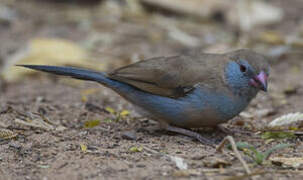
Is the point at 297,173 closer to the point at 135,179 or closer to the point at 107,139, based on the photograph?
the point at 135,179

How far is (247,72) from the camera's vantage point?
13.4 ft

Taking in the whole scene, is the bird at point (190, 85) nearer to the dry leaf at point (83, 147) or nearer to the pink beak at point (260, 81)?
the pink beak at point (260, 81)

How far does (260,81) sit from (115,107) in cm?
175

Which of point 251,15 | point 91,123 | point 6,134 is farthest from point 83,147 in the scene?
point 251,15

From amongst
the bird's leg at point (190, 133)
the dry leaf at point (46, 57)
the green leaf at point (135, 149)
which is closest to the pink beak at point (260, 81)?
the bird's leg at point (190, 133)

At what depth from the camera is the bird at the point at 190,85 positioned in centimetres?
403

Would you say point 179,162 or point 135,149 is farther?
point 135,149

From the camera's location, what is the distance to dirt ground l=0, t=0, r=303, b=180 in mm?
3082

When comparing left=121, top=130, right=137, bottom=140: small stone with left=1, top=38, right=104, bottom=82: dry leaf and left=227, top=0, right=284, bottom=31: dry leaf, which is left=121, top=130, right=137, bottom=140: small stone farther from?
left=227, top=0, right=284, bottom=31: dry leaf

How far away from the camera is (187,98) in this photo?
13.4 feet

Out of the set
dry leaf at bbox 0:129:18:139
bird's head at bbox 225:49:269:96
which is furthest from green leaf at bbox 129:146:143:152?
bird's head at bbox 225:49:269:96

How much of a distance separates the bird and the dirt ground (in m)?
0.20

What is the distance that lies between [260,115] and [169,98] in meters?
1.21

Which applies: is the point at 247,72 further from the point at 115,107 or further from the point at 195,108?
the point at 115,107
